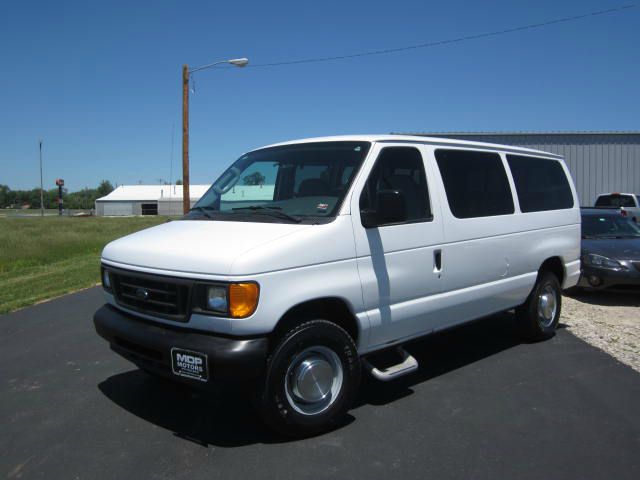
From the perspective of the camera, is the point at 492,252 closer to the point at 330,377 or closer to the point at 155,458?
the point at 330,377

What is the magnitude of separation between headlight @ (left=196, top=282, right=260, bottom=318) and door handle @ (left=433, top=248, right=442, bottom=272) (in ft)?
5.76

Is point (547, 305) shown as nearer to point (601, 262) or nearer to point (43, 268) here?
point (601, 262)

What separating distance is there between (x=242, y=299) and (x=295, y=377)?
0.75m

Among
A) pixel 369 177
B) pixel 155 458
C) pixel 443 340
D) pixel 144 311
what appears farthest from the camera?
pixel 443 340

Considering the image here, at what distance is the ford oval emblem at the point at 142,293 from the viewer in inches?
145

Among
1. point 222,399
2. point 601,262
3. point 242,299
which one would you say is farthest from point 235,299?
point 601,262

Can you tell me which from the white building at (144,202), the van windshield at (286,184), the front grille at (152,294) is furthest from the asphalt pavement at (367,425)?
the white building at (144,202)

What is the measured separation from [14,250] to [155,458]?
17.2m

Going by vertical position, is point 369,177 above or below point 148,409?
above

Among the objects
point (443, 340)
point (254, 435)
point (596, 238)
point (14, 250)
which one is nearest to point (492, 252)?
point (443, 340)

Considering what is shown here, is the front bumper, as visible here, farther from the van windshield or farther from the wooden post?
the wooden post

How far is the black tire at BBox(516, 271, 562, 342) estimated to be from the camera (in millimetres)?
5867

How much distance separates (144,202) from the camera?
81.8m

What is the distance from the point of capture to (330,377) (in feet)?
12.4
